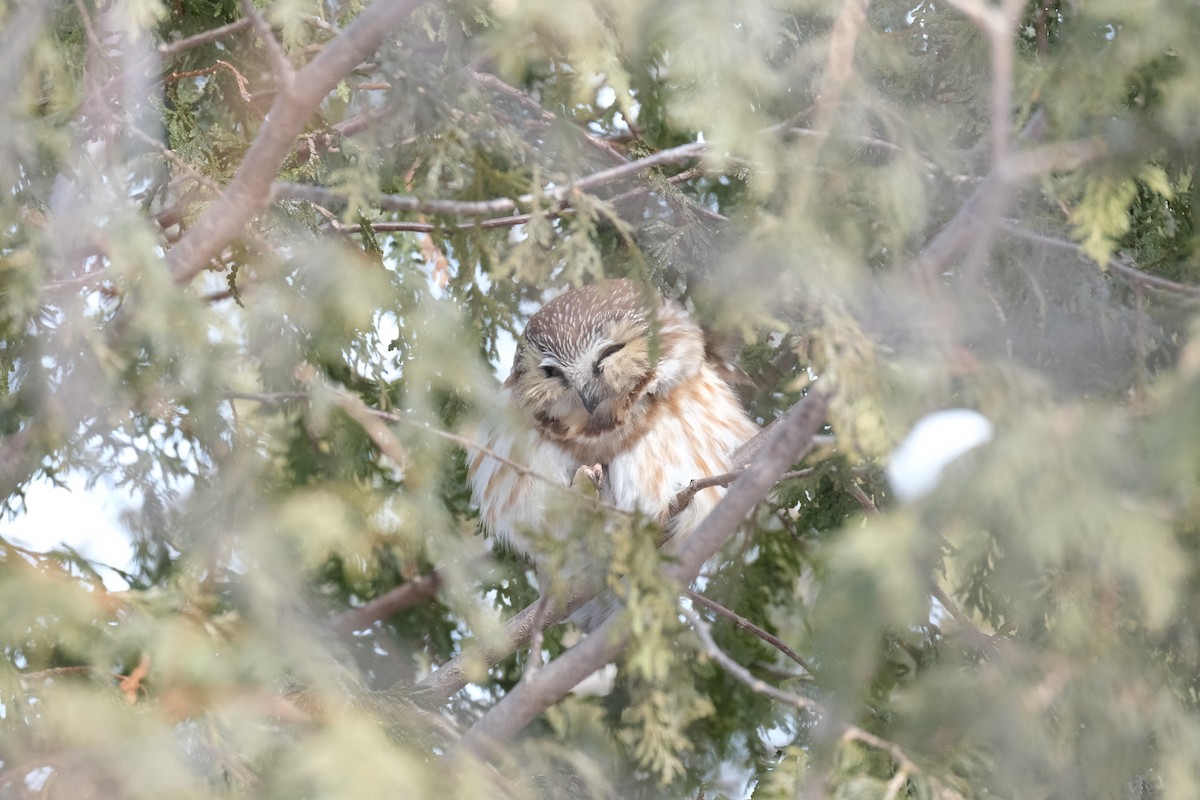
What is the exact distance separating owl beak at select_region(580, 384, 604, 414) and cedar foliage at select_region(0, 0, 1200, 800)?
1.25 feet

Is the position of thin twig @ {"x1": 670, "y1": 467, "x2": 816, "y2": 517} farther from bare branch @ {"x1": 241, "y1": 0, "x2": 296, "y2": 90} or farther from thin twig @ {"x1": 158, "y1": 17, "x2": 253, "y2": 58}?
thin twig @ {"x1": 158, "y1": 17, "x2": 253, "y2": 58}

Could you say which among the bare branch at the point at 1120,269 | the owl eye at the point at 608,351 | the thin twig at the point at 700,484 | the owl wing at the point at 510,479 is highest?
the bare branch at the point at 1120,269

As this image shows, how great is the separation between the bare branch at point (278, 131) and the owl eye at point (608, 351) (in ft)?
4.38

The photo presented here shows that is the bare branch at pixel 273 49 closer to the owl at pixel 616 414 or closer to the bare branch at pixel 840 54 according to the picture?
the bare branch at pixel 840 54

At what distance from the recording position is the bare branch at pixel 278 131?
239 cm

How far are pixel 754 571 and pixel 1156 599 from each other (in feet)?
7.94

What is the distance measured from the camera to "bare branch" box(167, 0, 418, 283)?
94.3 inches

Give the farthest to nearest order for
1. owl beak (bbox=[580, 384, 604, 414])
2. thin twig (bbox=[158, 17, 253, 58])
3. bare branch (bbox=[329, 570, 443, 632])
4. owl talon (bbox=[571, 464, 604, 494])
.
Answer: bare branch (bbox=[329, 570, 443, 632]) < owl beak (bbox=[580, 384, 604, 414]) < owl talon (bbox=[571, 464, 604, 494]) < thin twig (bbox=[158, 17, 253, 58])

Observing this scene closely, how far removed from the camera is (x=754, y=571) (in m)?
4.36

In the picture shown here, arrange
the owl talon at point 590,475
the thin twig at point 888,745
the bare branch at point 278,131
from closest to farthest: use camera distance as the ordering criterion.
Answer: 1. the bare branch at point 278,131
2. the thin twig at point 888,745
3. the owl talon at point 590,475

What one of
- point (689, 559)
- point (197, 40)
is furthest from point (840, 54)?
point (197, 40)

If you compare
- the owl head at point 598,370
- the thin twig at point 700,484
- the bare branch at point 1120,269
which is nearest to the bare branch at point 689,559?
the thin twig at point 700,484

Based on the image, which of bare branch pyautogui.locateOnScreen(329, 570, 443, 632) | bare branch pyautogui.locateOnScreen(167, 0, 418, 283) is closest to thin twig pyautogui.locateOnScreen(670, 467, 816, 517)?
bare branch pyautogui.locateOnScreen(167, 0, 418, 283)

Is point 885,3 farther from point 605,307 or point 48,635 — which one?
point 48,635
